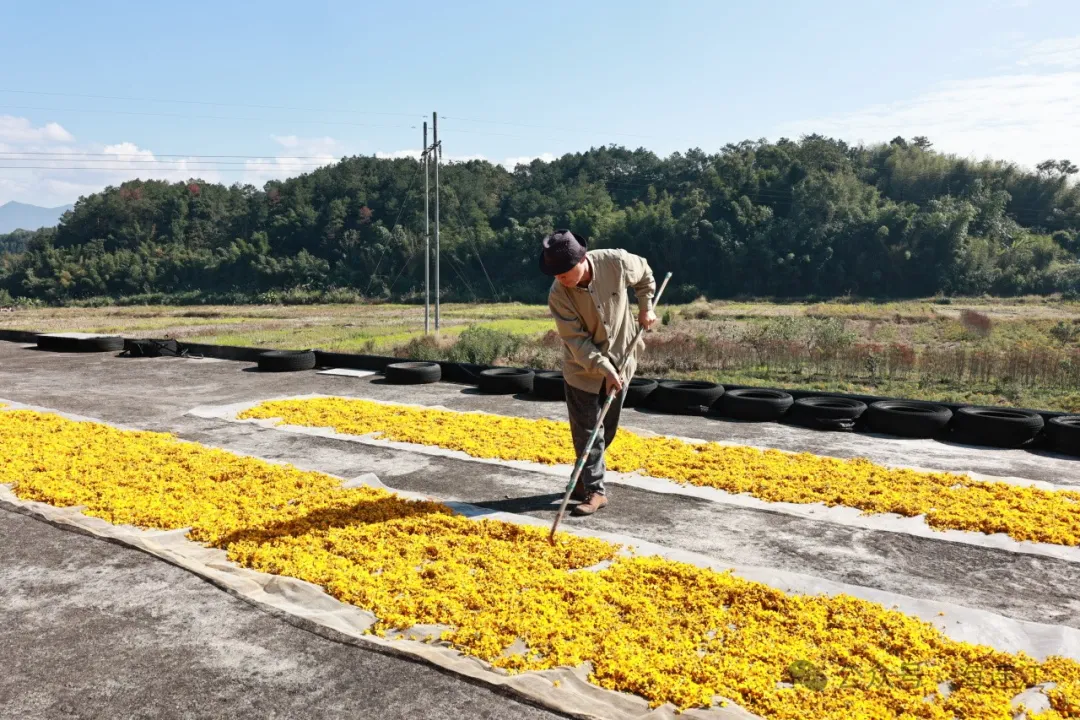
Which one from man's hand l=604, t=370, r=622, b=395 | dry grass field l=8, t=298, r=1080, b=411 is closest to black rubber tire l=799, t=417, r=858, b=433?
man's hand l=604, t=370, r=622, b=395

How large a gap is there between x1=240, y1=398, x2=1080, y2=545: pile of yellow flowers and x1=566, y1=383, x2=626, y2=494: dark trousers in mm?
973

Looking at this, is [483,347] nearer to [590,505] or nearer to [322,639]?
[590,505]

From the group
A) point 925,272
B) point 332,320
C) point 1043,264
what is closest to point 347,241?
point 332,320

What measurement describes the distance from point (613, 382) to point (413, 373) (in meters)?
6.53

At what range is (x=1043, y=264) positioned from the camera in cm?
4478

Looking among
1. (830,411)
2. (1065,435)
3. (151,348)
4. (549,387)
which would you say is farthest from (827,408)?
(151,348)

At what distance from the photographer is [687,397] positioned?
843 cm

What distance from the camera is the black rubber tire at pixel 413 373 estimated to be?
423 inches

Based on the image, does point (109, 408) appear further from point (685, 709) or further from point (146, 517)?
point (685, 709)

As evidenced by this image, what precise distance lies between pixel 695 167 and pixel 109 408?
6059 centimetres

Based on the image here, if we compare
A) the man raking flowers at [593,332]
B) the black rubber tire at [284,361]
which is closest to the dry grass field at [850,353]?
the black rubber tire at [284,361]

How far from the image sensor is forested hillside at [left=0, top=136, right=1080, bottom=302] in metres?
45.0

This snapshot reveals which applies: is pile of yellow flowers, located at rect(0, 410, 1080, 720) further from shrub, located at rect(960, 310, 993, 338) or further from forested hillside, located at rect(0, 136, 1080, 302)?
forested hillside, located at rect(0, 136, 1080, 302)

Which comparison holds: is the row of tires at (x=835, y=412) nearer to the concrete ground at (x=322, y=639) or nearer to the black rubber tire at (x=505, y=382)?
the black rubber tire at (x=505, y=382)
